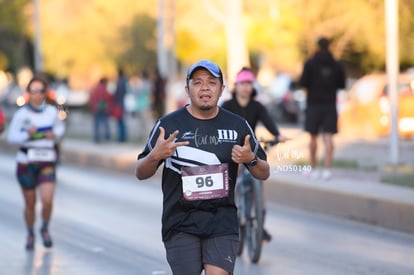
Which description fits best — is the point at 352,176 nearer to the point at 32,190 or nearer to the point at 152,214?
the point at 152,214

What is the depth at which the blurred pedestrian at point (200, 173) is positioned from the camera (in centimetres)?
666

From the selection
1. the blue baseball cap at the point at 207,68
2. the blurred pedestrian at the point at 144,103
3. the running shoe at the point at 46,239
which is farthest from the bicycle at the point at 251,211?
the blurred pedestrian at the point at 144,103

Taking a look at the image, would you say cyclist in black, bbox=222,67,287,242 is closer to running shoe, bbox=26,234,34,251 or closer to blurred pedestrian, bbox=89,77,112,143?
running shoe, bbox=26,234,34,251

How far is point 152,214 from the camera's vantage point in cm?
1542

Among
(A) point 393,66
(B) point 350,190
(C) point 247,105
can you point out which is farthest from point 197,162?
(A) point 393,66

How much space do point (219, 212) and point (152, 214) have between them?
8677 mm

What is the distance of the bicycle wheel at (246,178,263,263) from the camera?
10953 millimetres

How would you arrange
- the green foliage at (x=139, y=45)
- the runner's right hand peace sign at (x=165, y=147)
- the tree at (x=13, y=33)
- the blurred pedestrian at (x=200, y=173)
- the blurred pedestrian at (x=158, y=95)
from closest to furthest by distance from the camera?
the runner's right hand peace sign at (x=165, y=147)
the blurred pedestrian at (x=200, y=173)
the blurred pedestrian at (x=158, y=95)
the tree at (x=13, y=33)
the green foliage at (x=139, y=45)

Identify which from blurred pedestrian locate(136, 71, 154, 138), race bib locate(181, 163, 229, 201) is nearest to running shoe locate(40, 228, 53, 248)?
race bib locate(181, 163, 229, 201)

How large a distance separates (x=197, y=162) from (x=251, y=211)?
15.4 feet

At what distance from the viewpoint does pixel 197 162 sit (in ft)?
22.1

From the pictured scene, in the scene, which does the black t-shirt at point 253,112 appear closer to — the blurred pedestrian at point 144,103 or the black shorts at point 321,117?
the black shorts at point 321,117

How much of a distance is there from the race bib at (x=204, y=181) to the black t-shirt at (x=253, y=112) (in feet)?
15.8

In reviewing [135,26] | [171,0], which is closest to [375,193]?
[171,0]
